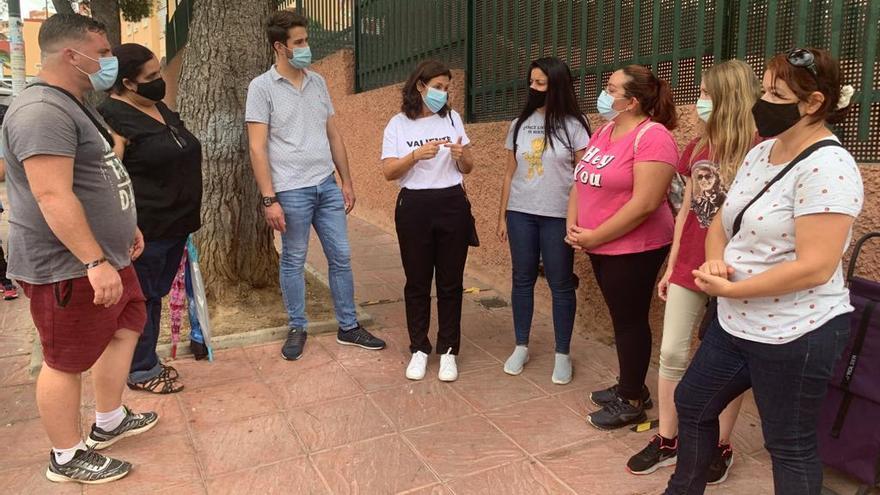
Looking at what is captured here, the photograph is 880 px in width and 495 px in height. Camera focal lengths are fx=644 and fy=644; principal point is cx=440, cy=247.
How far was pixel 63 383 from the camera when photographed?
260cm

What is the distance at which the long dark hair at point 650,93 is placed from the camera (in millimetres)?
2965

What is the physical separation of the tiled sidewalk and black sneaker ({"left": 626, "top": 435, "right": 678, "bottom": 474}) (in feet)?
0.13

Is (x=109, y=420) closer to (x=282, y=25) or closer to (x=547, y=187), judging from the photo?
(x=282, y=25)

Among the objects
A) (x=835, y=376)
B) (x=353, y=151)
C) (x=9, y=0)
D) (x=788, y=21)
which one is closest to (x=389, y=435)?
(x=835, y=376)

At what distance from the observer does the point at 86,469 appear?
2.69 m

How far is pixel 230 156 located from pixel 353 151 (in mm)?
4285

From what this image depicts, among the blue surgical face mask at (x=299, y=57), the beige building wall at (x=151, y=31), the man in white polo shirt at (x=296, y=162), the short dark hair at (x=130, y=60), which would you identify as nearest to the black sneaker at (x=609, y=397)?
the man in white polo shirt at (x=296, y=162)

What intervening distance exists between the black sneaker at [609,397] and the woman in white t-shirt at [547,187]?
0.27m

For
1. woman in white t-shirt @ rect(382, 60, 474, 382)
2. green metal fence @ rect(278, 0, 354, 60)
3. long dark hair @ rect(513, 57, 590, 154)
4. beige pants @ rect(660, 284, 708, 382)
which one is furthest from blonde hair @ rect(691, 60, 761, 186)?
green metal fence @ rect(278, 0, 354, 60)

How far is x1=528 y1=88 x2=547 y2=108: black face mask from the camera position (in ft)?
11.5

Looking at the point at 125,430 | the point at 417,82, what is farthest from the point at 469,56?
the point at 125,430

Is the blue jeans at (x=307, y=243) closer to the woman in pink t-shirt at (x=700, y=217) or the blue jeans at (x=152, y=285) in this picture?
the blue jeans at (x=152, y=285)

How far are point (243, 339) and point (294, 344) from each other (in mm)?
415

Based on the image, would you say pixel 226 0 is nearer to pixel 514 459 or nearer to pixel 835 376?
pixel 514 459
